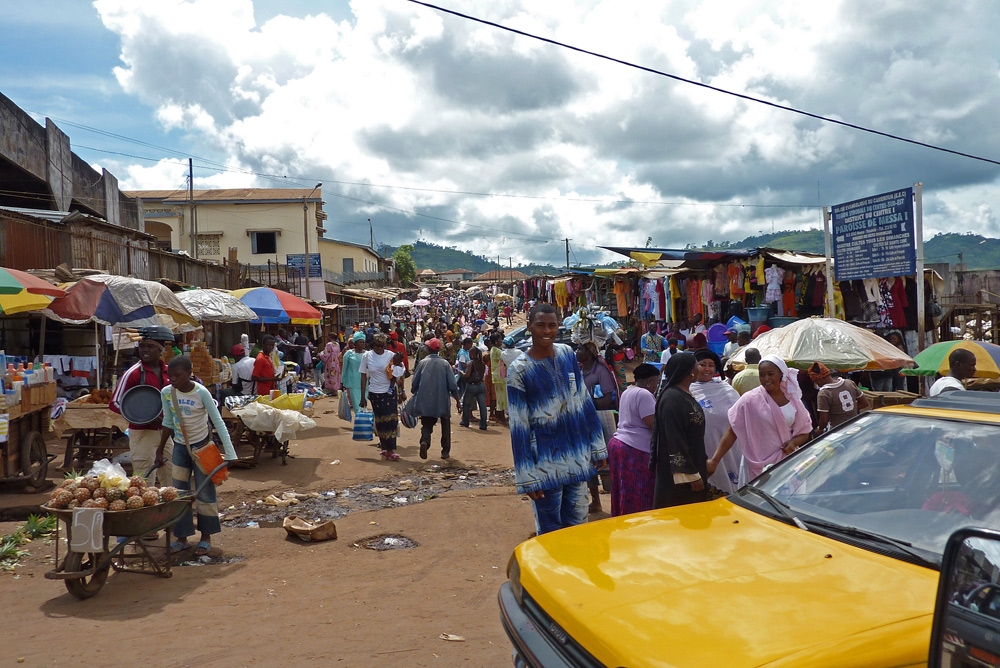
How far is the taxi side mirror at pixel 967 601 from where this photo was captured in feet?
4.67

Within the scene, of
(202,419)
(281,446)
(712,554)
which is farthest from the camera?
(281,446)

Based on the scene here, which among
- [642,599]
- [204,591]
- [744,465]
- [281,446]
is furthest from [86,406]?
[642,599]

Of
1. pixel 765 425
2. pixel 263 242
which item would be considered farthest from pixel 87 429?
pixel 263 242

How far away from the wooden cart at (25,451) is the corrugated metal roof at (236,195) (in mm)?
37143

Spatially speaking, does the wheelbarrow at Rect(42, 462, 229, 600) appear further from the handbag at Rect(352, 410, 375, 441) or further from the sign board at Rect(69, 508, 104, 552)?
the handbag at Rect(352, 410, 375, 441)

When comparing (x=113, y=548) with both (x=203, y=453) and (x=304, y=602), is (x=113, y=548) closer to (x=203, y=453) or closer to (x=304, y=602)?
(x=203, y=453)

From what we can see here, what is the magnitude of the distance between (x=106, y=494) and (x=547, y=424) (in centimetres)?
334

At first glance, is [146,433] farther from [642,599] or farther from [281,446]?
[642,599]

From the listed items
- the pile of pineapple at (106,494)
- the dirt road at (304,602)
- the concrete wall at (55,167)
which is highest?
the concrete wall at (55,167)

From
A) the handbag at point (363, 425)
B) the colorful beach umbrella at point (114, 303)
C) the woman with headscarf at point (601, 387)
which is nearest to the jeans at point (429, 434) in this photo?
Result: the handbag at point (363, 425)

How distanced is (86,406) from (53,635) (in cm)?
483

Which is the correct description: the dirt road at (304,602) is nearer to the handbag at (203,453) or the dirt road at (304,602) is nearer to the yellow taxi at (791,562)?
the handbag at (203,453)

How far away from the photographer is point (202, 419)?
19.1 ft

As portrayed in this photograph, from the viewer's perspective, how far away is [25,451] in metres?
7.73
